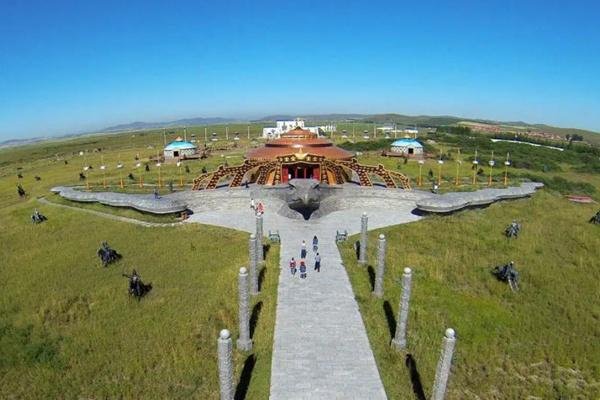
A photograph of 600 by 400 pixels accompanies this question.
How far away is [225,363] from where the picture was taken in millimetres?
10227

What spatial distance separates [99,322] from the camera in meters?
16.9

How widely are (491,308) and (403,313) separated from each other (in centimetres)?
651

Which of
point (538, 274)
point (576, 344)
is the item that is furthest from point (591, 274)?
point (576, 344)

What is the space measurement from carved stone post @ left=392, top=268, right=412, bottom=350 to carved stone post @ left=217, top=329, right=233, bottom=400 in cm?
559

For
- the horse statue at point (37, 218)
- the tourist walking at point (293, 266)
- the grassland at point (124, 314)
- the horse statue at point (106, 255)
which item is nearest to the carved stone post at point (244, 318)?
the grassland at point (124, 314)

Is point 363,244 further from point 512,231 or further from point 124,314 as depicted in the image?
point 512,231

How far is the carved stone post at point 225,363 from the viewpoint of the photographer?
10.1m

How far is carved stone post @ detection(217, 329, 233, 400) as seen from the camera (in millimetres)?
10125

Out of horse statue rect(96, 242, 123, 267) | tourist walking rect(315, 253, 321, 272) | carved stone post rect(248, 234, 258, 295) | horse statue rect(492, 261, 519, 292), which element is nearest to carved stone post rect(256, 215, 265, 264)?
carved stone post rect(248, 234, 258, 295)

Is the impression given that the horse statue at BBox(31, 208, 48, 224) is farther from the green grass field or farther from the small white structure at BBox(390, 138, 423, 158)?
the small white structure at BBox(390, 138, 423, 158)

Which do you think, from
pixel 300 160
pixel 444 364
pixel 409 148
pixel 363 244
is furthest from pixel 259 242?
pixel 409 148

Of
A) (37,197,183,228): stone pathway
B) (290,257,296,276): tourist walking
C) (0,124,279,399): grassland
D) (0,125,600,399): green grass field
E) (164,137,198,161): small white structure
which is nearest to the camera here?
(0,124,279,399): grassland

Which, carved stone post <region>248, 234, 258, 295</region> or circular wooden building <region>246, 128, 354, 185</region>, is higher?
circular wooden building <region>246, 128, 354, 185</region>

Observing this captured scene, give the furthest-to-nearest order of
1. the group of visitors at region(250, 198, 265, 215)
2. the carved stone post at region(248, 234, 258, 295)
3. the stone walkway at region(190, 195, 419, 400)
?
the group of visitors at region(250, 198, 265, 215) < the carved stone post at region(248, 234, 258, 295) < the stone walkway at region(190, 195, 419, 400)
